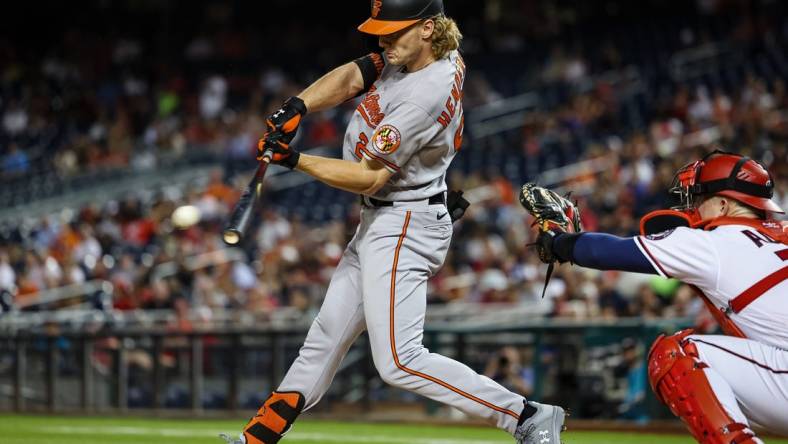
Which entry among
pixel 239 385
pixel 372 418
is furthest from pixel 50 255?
pixel 372 418

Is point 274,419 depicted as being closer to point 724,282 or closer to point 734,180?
point 724,282

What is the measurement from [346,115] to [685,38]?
5.14m

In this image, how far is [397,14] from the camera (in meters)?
4.28

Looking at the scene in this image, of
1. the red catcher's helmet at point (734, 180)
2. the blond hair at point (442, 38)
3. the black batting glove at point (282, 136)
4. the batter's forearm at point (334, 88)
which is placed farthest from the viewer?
the batter's forearm at point (334, 88)

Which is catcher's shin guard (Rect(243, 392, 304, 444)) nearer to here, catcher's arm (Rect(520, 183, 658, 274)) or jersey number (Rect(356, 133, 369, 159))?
jersey number (Rect(356, 133, 369, 159))

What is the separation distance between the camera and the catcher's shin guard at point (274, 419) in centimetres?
435

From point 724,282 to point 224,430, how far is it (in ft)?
15.3

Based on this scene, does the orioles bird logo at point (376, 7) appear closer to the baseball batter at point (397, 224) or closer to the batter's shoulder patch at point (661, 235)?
the baseball batter at point (397, 224)

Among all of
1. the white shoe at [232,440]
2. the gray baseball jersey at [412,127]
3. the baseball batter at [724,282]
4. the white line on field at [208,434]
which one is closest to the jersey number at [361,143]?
the gray baseball jersey at [412,127]

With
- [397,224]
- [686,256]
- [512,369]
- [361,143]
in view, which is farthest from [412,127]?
[512,369]

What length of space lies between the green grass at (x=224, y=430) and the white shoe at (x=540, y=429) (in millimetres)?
2137

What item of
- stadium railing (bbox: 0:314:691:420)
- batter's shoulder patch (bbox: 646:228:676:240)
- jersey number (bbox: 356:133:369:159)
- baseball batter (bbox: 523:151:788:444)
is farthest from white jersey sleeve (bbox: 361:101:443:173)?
stadium railing (bbox: 0:314:691:420)

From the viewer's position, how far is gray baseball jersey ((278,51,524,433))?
427 cm

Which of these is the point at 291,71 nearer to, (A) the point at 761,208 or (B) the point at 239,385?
(B) the point at 239,385
